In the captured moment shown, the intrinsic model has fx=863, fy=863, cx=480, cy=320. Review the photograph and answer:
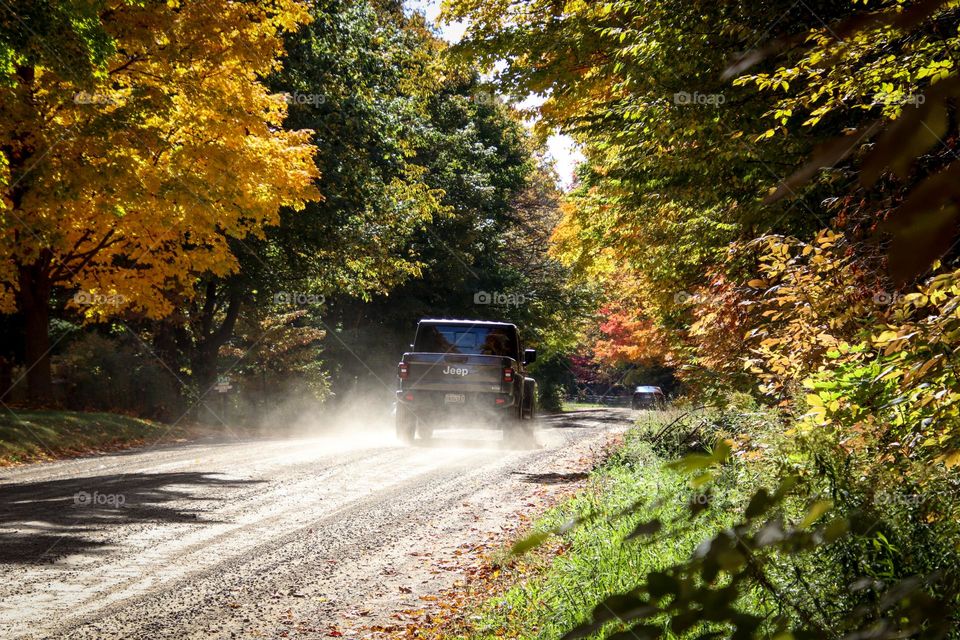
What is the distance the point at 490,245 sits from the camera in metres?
39.8

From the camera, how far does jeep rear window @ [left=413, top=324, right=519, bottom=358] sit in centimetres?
1922

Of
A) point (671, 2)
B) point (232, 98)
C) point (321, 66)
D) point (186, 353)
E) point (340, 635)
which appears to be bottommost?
point (340, 635)

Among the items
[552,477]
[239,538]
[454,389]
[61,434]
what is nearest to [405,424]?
[454,389]

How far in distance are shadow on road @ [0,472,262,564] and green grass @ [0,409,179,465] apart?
4.28m

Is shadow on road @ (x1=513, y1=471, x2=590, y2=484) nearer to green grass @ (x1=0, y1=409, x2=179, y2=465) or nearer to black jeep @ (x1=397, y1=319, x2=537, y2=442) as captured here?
black jeep @ (x1=397, y1=319, x2=537, y2=442)

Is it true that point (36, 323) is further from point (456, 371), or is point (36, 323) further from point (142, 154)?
point (456, 371)

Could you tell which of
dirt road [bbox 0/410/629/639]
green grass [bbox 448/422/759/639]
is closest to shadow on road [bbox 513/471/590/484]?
dirt road [bbox 0/410/629/639]

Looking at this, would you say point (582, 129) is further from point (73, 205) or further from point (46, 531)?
point (73, 205)

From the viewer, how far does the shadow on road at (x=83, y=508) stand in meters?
7.43

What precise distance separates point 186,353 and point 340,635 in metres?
25.4

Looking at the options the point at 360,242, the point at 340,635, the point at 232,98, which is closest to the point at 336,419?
the point at 360,242

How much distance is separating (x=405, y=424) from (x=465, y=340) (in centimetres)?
240

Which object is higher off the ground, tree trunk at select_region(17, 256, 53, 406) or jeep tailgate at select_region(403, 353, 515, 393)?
tree trunk at select_region(17, 256, 53, 406)

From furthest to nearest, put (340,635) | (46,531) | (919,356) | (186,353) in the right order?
(186,353), (46,531), (340,635), (919,356)
